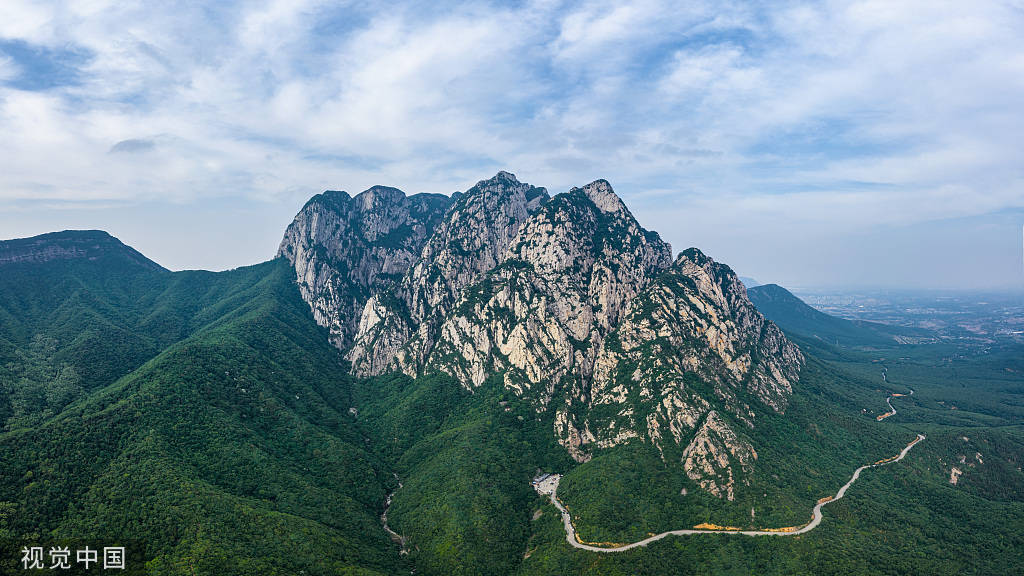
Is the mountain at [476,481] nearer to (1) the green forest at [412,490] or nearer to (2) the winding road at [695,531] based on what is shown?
(1) the green forest at [412,490]

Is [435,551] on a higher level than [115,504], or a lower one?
lower

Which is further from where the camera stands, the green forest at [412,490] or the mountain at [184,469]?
the green forest at [412,490]

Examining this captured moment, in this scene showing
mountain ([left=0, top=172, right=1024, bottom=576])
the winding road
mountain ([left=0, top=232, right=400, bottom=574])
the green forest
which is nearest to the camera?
mountain ([left=0, top=232, right=400, bottom=574])

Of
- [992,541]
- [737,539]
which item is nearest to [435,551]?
[737,539]

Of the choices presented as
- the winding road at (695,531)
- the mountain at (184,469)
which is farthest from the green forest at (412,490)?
the winding road at (695,531)

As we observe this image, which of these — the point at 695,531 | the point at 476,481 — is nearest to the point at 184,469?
the point at 476,481

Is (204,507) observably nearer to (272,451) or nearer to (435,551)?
(272,451)

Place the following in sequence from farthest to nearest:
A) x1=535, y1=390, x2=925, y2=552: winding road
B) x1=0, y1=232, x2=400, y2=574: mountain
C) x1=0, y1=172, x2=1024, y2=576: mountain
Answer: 1. x1=535, y1=390, x2=925, y2=552: winding road
2. x1=0, y1=172, x2=1024, y2=576: mountain
3. x1=0, y1=232, x2=400, y2=574: mountain

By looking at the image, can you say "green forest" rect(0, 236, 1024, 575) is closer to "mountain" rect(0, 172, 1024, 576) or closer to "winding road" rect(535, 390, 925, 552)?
"mountain" rect(0, 172, 1024, 576)

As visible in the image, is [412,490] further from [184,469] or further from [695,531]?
[695,531]

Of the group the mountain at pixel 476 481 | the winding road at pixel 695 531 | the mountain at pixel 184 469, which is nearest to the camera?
the mountain at pixel 184 469

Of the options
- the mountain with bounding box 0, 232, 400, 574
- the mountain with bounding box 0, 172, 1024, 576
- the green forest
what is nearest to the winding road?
the mountain with bounding box 0, 172, 1024, 576
